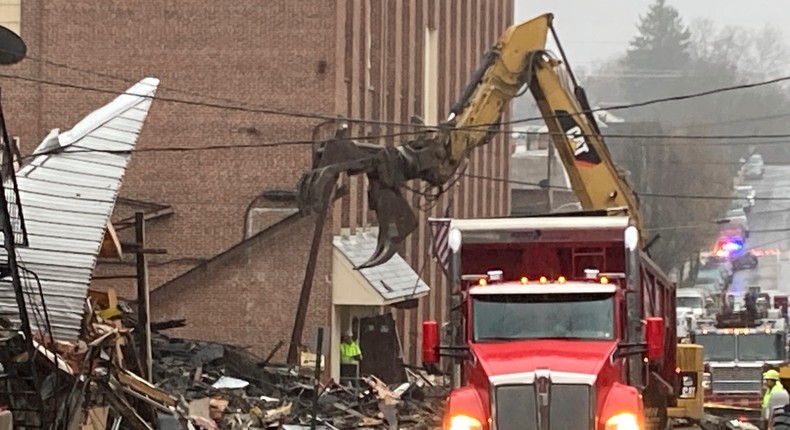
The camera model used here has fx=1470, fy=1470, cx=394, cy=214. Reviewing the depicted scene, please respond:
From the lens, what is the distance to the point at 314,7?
35.2 meters

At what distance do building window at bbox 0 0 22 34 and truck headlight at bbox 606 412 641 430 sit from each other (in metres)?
25.8

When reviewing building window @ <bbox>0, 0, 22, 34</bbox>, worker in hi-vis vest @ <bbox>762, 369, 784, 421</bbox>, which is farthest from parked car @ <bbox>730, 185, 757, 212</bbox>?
worker in hi-vis vest @ <bbox>762, 369, 784, 421</bbox>

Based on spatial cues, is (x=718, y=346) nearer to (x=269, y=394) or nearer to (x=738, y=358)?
(x=738, y=358)

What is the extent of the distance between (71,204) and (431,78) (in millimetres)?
30047

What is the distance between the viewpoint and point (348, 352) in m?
34.4

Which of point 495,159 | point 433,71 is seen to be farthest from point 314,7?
point 495,159

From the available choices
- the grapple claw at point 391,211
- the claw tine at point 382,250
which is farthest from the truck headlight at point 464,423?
the claw tine at point 382,250

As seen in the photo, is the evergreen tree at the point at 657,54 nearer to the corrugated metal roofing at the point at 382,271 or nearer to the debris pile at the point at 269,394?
the corrugated metal roofing at the point at 382,271

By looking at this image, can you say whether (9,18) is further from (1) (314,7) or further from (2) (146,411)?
(2) (146,411)

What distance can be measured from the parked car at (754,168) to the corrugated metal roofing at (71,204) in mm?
87445

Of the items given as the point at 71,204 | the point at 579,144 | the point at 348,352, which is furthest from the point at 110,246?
the point at 348,352

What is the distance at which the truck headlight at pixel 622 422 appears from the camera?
1408cm

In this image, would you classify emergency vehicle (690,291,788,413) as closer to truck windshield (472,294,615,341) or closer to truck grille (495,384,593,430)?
truck windshield (472,294,615,341)

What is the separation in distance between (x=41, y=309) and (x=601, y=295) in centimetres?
818
